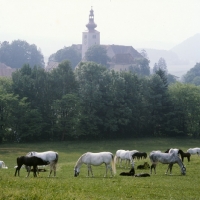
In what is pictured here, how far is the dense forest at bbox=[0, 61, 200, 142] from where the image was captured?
7669 centimetres

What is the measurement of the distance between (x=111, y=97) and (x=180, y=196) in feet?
203

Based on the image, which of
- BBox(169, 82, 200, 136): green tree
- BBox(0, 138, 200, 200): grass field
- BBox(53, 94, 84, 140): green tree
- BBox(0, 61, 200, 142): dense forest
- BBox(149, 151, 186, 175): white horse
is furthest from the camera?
BBox(169, 82, 200, 136): green tree

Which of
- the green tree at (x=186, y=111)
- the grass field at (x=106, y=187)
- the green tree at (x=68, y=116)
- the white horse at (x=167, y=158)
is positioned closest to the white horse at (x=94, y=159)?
the grass field at (x=106, y=187)

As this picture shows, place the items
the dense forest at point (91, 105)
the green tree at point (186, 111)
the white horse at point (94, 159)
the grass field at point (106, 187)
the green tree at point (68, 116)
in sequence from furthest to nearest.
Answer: the green tree at point (186, 111) < the green tree at point (68, 116) < the dense forest at point (91, 105) < the white horse at point (94, 159) < the grass field at point (106, 187)

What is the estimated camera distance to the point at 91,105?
272 feet

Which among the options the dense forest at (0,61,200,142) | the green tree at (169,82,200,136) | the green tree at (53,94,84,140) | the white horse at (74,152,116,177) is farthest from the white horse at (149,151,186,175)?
the green tree at (169,82,200,136)

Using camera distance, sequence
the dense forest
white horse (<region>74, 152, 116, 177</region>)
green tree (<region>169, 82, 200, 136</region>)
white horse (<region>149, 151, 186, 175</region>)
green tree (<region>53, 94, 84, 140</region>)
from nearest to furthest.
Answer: white horse (<region>74, 152, 116, 177</region>) → white horse (<region>149, 151, 186, 175</region>) → the dense forest → green tree (<region>53, 94, 84, 140</region>) → green tree (<region>169, 82, 200, 136</region>)

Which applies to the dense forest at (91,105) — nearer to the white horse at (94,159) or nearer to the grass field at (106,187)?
the grass field at (106,187)

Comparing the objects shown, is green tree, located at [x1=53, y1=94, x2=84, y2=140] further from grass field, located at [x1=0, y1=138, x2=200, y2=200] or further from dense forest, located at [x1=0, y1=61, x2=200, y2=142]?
grass field, located at [x1=0, y1=138, x2=200, y2=200]

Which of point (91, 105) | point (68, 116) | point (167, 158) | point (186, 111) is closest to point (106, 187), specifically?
point (167, 158)

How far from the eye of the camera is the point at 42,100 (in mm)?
82688

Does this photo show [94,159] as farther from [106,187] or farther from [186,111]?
[186,111]

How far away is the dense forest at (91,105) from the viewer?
3019 inches

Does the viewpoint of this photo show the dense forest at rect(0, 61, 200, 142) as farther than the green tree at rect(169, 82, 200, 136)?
No
